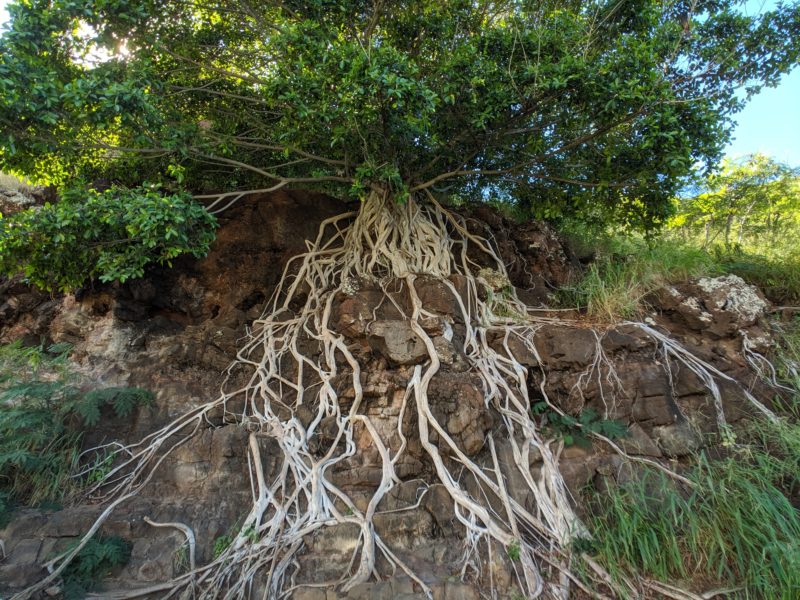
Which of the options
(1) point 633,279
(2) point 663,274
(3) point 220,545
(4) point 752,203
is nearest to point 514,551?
(3) point 220,545

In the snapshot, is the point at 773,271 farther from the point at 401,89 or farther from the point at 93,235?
the point at 93,235

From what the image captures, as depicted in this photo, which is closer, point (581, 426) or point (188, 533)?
point (188, 533)

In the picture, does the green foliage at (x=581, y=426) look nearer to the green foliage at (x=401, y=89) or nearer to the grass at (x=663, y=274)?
the grass at (x=663, y=274)

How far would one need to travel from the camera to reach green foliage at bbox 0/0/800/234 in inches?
121

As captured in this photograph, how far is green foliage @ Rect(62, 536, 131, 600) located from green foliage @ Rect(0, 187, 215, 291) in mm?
1754

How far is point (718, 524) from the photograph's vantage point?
2418 mm

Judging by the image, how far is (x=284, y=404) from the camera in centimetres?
360

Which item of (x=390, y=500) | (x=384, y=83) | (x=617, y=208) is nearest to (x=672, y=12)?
(x=617, y=208)

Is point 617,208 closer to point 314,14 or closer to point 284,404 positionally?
point 314,14

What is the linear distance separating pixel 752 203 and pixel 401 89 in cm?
485

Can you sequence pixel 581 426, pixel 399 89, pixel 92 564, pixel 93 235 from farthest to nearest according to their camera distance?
pixel 93 235 < pixel 581 426 < pixel 399 89 < pixel 92 564

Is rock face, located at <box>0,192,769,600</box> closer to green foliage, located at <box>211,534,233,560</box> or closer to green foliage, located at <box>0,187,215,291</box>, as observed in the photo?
green foliage, located at <box>211,534,233,560</box>

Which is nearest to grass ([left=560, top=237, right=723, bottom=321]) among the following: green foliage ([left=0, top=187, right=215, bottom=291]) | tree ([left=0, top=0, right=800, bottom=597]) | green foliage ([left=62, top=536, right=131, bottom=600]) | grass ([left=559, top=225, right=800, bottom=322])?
grass ([left=559, top=225, right=800, bottom=322])

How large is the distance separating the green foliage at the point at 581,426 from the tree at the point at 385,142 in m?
0.13
